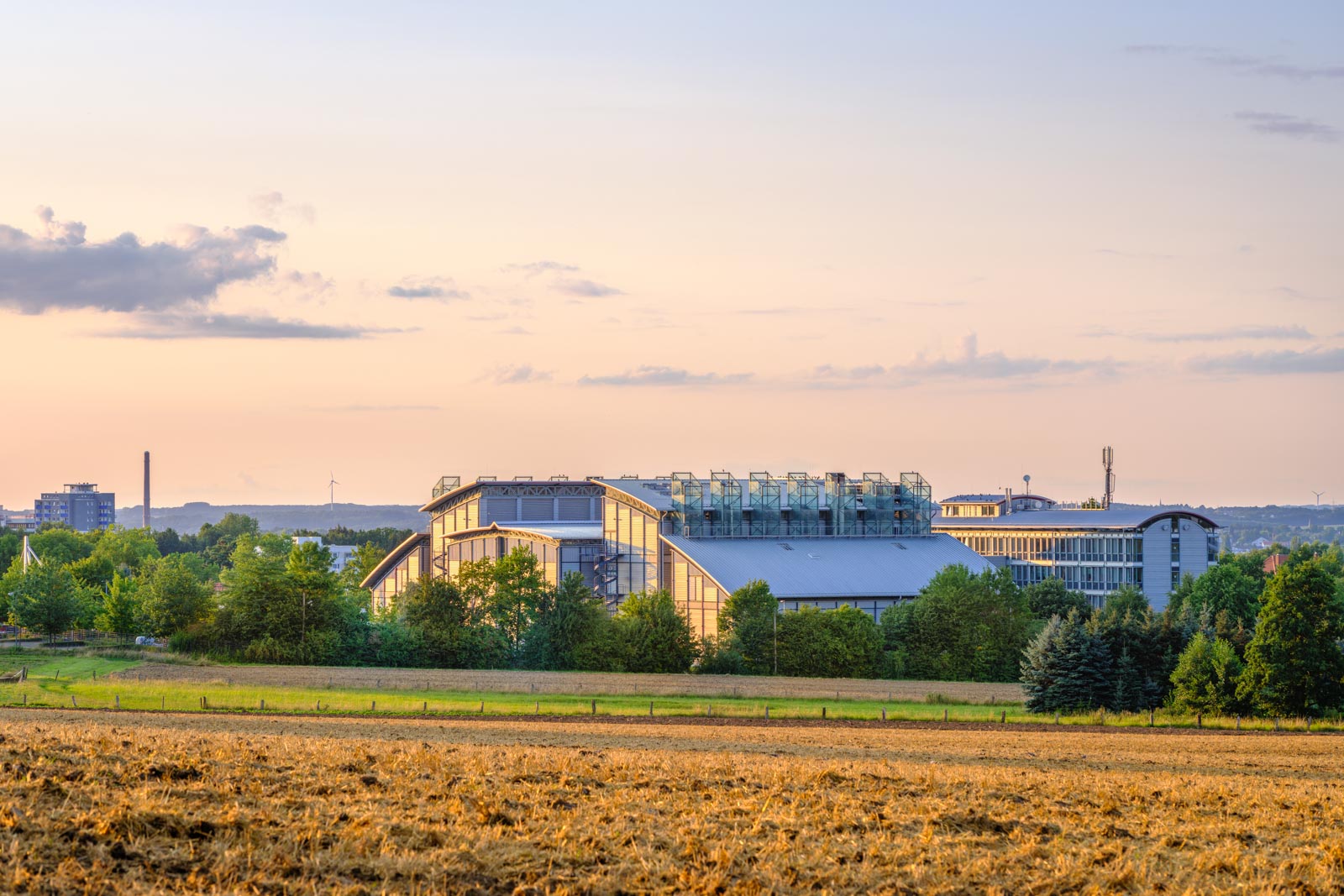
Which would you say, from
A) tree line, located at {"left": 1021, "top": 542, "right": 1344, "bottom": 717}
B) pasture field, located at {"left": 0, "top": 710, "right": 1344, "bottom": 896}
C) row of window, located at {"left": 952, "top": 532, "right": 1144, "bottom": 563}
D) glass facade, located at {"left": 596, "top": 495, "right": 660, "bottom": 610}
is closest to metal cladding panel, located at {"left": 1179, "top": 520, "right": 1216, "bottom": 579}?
row of window, located at {"left": 952, "top": 532, "right": 1144, "bottom": 563}

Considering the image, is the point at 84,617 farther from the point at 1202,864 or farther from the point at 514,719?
the point at 1202,864

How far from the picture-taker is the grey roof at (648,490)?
4400 inches

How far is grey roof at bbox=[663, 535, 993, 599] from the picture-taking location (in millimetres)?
103188

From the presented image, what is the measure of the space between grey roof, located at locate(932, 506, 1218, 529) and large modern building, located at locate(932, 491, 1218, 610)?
125 millimetres

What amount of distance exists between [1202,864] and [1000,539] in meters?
147

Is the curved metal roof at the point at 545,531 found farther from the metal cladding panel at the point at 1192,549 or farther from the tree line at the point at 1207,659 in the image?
the metal cladding panel at the point at 1192,549

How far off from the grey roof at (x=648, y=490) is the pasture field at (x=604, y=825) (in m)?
80.5

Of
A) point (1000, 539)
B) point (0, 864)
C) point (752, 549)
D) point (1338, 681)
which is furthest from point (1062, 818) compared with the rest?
point (1000, 539)

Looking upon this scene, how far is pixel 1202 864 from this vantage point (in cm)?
1880

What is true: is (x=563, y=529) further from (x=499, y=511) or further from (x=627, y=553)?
(x=499, y=511)

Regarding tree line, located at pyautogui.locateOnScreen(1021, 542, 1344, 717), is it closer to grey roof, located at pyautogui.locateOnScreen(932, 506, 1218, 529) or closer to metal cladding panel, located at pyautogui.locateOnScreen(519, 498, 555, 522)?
metal cladding panel, located at pyautogui.locateOnScreen(519, 498, 555, 522)

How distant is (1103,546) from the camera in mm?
148750

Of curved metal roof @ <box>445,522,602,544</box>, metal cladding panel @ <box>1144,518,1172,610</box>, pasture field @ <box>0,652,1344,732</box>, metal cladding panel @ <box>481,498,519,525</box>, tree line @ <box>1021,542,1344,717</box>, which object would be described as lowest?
pasture field @ <box>0,652,1344,732</box>

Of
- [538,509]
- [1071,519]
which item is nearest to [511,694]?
[538,509]
